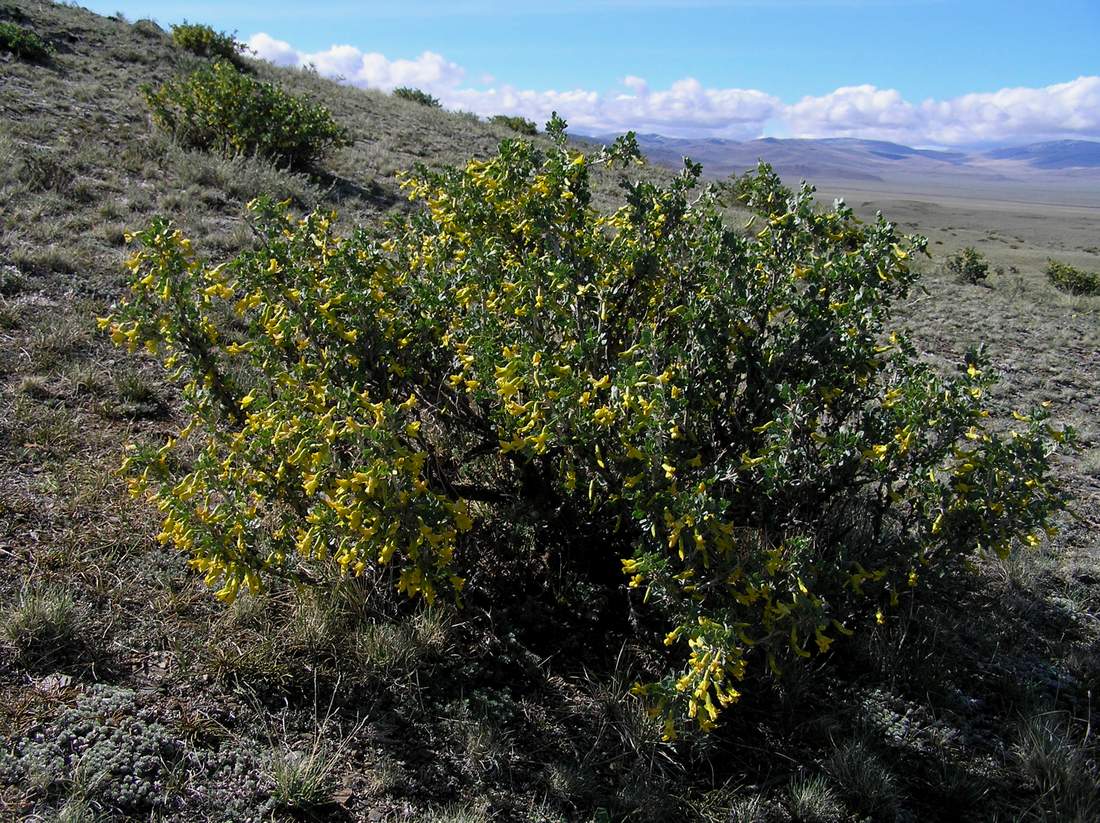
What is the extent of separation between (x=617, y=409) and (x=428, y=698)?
4.36ft

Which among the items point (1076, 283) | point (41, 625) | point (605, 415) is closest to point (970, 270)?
point (1076, 283)

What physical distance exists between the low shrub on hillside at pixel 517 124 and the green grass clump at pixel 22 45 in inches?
480

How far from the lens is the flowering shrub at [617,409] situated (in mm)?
2322

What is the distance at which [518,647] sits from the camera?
116 inches

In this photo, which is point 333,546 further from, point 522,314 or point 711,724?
point 711,724

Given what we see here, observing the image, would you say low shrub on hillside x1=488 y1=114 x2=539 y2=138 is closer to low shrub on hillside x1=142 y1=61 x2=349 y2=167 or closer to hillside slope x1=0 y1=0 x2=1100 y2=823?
low shrub on hillside x1=142 y1=61 x2=349 y2=167

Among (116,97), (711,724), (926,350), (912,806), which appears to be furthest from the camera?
(116,97)

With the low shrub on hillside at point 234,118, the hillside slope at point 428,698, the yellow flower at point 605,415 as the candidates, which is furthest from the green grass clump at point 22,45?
the yellow flower at point 605,415

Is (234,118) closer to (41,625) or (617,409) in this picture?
(41,625)

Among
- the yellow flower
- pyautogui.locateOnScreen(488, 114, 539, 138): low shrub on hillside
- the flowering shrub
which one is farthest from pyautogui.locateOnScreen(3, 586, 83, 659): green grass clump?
pyautogui.locateOnScreen(488, 114, 539, 138): low shrub on hillside

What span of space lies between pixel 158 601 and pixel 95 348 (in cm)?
252

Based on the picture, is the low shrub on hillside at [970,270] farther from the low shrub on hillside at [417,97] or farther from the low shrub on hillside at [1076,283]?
the low shrub on hillside at [417,97]

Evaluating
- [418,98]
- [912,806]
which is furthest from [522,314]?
[418,98]

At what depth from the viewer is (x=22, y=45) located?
1116 centimetres
